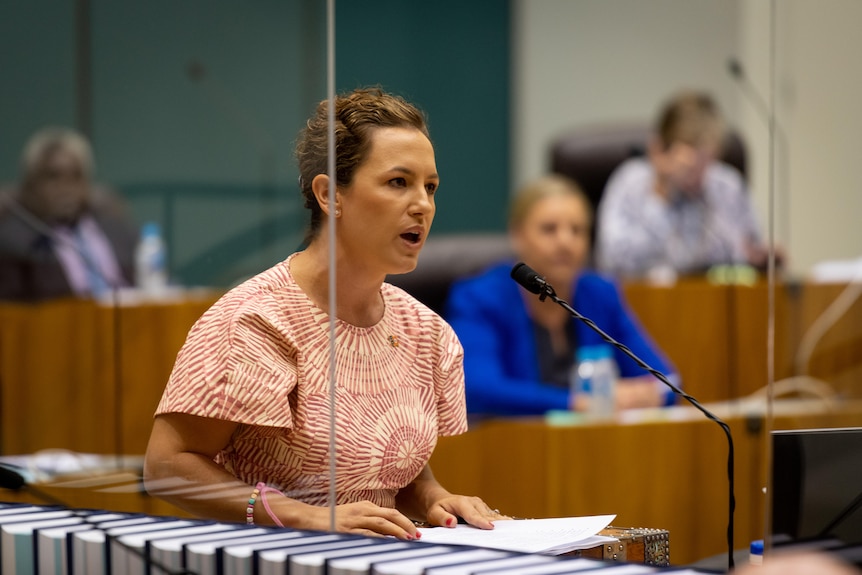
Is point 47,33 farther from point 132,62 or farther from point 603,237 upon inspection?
point 603,237

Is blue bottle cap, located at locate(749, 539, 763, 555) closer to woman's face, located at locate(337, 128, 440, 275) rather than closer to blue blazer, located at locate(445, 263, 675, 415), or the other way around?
blue blazer, located at locate(445, 263, 675, 415)

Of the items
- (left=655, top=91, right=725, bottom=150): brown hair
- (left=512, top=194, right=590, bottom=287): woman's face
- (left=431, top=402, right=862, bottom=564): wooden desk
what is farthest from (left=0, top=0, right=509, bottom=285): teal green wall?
(left=655, top=91, right=725, bottom=150): brown hair

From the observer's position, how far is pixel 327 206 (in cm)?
131

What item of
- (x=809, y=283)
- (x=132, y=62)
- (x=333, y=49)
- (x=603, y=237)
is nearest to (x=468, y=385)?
(x=333, y=49)

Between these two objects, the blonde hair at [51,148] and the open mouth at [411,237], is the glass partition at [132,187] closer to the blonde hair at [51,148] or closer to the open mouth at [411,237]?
the blonde hair at [51,148]

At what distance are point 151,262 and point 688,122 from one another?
2.63m

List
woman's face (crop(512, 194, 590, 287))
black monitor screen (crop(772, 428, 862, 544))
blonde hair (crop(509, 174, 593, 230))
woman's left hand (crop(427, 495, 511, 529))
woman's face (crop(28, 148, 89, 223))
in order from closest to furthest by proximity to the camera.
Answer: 1. black monitor screen (crop(772, 428, 862, 544))
2. woman's left hand (crop(427, 495, 511, 529))
3. woman's face (crop(28, 148, 89, 223))
4. woman's face (crop(512, 194, 590, 287))
5. blonde hair (crop(509, 174, 593, 230))

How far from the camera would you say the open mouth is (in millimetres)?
1332

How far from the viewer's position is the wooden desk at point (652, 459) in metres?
2.48

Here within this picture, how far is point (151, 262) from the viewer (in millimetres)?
1800

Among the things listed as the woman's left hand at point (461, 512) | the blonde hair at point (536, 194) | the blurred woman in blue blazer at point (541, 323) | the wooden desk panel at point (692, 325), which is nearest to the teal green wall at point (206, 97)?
the blurred woman in blue blazer at point (541, 323)

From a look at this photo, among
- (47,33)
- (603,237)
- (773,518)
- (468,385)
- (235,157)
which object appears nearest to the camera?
(773,518)

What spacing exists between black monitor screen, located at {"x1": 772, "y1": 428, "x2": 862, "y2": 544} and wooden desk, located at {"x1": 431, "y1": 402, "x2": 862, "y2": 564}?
3.45 ft

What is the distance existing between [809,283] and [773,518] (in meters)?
2.36
